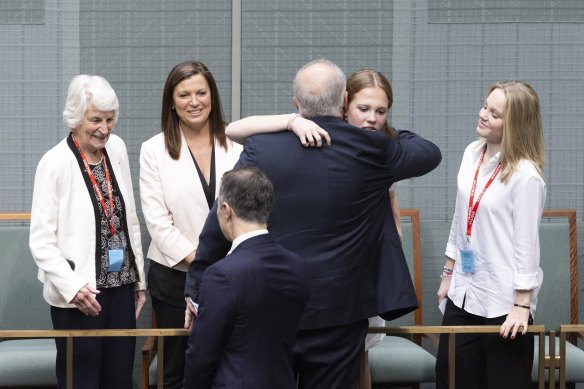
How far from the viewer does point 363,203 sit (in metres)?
3.25

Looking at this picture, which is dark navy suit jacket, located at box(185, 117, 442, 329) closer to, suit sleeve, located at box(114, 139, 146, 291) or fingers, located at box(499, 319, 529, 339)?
fingers, located at box(499, 319, 529, 339)

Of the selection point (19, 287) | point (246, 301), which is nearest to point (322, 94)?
point (246, 301)

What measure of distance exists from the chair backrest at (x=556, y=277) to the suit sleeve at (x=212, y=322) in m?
2.83

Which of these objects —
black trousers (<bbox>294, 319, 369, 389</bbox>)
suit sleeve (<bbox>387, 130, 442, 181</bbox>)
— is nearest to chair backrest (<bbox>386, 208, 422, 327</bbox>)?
suit sleeve (<bbox>387, 130, 442, 181</bbox>)

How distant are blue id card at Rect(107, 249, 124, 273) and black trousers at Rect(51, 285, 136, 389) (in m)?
0.09

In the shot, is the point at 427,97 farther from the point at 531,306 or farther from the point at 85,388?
the point at 85,388

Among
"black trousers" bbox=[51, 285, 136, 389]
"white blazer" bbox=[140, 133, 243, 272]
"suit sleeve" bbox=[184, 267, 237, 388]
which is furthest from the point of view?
"white blazer" bbox=[140, 133, 243, 272]

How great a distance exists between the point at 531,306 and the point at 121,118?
8.31ft

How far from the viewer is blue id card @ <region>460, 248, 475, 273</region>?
150 inches

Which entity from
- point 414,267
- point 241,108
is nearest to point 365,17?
point 241,108

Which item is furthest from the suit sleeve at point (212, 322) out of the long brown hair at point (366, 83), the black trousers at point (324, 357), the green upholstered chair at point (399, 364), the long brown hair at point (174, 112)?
the green upholstered chair at point (399, 364)

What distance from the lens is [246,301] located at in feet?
9.22

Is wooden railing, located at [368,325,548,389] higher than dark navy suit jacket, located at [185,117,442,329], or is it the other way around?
dark navy suit jacket, located at [185,117,442,329]

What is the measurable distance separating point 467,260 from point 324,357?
823 millimetres
